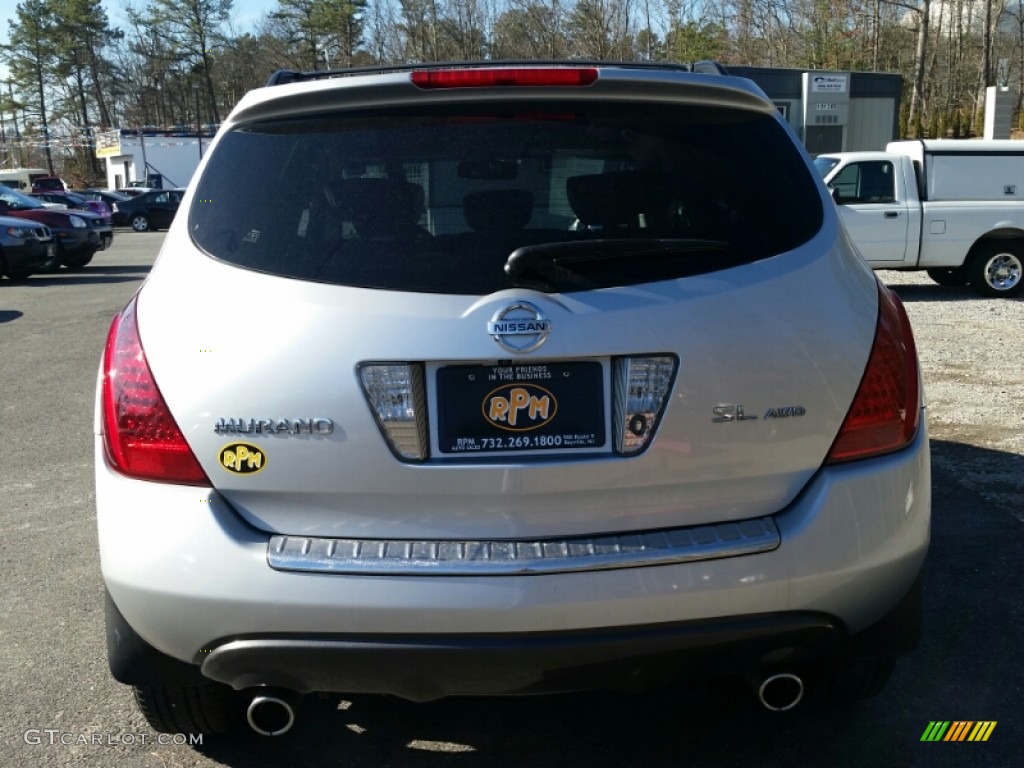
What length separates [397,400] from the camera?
2299 millimetres

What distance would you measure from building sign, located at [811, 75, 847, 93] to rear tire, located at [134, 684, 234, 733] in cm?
3098

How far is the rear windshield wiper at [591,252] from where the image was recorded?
92.3 inches

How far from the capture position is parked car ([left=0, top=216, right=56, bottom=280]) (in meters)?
17.8

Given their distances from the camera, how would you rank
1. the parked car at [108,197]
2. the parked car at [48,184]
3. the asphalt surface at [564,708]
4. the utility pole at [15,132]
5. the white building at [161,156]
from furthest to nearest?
the utility pole at [15,132] → the white building at [161,156] → the parked car at [48,184] → the parked car at [108,197] → the asphalt surface at [564,708]

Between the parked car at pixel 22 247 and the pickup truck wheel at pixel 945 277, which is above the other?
the parked car at pixel 22 247

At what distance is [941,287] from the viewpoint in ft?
47.9

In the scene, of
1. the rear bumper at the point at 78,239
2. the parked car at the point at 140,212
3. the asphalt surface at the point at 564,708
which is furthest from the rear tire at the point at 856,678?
the parked car at the point at 140,212

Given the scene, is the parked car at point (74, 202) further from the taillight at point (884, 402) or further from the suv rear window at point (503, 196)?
the taillight at point (884, 402)

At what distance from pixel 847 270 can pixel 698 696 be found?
1418mm

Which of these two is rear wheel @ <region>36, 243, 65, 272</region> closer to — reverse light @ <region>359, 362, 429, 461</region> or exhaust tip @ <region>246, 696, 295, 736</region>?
exhaust tip @ <region>246, 696, 295, 736</region>

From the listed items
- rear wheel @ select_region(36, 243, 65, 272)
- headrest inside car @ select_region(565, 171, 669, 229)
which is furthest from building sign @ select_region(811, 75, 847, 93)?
headrest inside car @ select_region(565, 171, 669, 229)

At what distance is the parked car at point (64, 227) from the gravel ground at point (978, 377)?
15.1 metres

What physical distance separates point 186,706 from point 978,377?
724 centimetres

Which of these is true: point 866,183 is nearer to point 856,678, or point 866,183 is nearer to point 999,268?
point 999,268
